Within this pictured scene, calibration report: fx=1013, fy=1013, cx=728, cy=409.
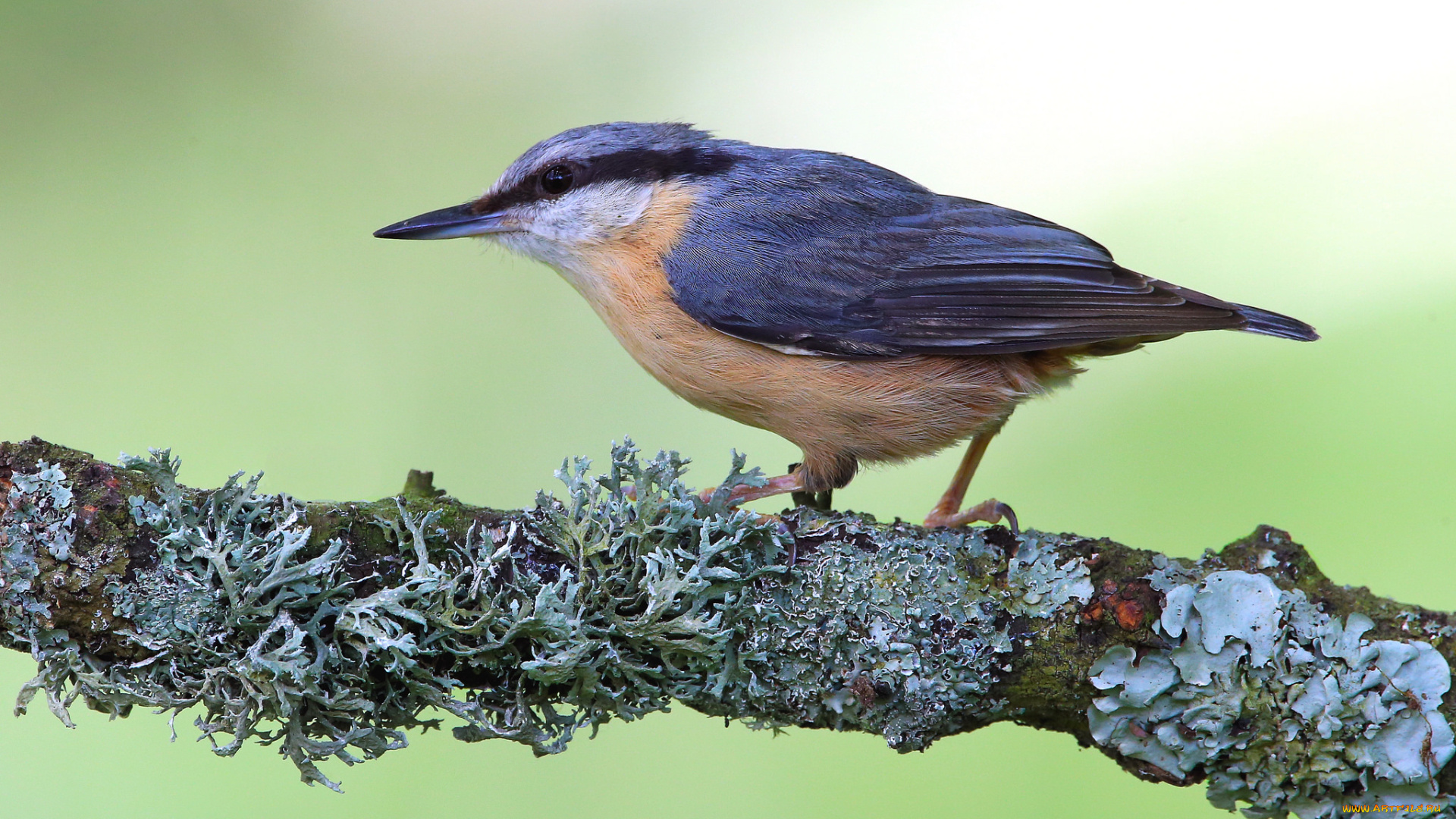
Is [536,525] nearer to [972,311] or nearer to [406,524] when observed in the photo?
[406,524]

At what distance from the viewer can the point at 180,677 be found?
185 cm

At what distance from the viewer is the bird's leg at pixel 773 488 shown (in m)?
2.57

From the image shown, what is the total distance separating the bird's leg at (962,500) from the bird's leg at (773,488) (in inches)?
18.6

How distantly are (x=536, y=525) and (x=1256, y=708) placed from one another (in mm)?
1495

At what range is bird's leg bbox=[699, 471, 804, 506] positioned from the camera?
2.57 m

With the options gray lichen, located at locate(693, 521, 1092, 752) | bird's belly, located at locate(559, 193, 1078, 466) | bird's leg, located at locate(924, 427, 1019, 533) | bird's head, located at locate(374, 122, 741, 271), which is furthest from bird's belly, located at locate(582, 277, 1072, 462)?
gray lichen, located at locate(693, 521, 1092, 752)

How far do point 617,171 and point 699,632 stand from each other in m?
1.71

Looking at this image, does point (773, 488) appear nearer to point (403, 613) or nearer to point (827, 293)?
point (827, 293)

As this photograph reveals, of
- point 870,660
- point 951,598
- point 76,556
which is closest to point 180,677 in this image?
point 76,556

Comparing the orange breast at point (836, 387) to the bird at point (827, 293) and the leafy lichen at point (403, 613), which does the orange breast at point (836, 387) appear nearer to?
the bird at point (827, 293)

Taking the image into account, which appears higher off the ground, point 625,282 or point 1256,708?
point 625,282

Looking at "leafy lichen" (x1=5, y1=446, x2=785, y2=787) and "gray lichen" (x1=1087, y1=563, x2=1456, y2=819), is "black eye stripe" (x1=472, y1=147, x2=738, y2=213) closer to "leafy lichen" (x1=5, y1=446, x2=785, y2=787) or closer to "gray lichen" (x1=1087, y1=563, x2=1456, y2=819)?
"leafy lichen" (x1=5, y1=446, x2=785, y2=787)

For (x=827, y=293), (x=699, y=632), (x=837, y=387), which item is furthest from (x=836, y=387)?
(x=699, y=632)

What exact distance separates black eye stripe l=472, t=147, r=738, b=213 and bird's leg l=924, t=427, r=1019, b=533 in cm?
118
